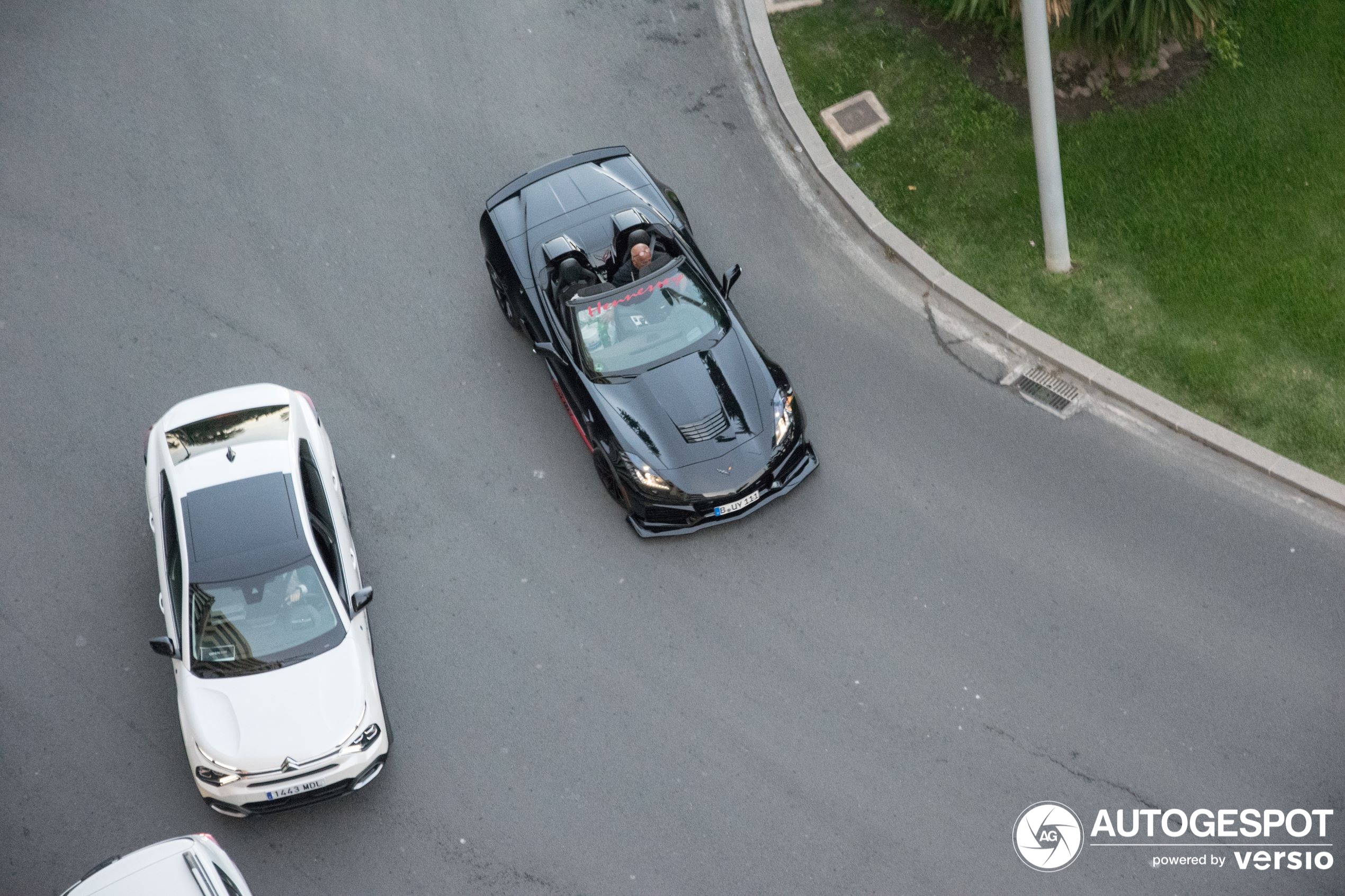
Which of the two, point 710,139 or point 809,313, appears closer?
point 809,313

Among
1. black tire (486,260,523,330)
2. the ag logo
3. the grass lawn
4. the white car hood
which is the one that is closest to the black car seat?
black tire (486,260,523,330)

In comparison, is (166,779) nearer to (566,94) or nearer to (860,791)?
(860,791)

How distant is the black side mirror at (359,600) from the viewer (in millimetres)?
8383

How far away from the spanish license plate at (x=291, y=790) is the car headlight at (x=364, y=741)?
0.91 feet

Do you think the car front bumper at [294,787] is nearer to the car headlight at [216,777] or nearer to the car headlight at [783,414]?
the car headlight at [216,777]

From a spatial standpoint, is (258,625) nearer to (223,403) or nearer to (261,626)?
(261,626)

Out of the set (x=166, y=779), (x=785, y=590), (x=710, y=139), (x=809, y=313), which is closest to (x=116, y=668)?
(x=166, y=779)

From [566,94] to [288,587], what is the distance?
21.2ft

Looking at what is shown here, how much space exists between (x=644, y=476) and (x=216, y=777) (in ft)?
12.6

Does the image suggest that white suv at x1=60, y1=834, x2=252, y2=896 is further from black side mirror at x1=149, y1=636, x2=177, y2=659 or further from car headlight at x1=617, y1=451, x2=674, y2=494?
car headlight at x1=617, y1=451, x2=674, y2=494

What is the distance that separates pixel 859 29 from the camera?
12.6 metres

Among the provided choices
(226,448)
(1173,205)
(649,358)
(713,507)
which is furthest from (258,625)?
(1173,205)

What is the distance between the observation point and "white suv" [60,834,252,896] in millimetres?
7262

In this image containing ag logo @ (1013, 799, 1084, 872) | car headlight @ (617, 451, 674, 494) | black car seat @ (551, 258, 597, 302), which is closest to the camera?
ag logo @ (1013, 799, 1084, 872)
